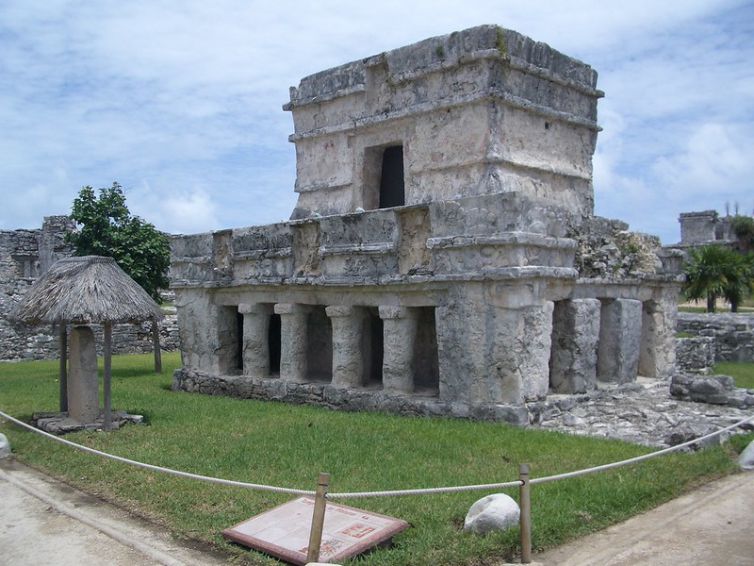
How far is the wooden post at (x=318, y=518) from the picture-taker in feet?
13.9

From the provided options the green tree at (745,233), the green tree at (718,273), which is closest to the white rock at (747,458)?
the green tree at (718,273)

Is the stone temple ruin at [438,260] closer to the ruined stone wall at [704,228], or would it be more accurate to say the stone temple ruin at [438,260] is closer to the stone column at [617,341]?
the stone column at [617,341]

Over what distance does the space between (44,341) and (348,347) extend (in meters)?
12.5

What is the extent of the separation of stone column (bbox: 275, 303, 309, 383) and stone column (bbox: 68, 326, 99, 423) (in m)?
3.05

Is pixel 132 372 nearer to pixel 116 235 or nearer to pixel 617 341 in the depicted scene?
pixel 116 235

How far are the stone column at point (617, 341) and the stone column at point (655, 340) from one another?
937mm

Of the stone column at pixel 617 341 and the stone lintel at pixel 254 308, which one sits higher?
the stone lintel at pixel 254 308

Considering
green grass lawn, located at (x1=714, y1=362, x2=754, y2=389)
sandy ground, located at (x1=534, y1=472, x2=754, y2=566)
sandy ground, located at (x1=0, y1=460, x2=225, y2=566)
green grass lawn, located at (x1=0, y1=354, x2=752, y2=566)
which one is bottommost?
sandy ground, located at (x1=0, y1=460, x2=225, y2=566)

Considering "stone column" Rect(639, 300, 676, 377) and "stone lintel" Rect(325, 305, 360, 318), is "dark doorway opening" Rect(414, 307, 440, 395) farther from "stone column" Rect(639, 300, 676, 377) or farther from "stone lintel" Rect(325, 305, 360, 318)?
"stone column" Rect(639, 300, 676, 377)

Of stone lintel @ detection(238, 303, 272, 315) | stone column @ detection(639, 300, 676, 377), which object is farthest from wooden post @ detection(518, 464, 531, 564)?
stone lintel @ detection(238, 303, 272, 315)

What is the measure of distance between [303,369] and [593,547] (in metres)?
7.03

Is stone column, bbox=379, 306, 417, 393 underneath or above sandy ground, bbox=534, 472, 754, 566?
above

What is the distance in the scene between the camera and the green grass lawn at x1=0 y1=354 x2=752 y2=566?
512 centimetres

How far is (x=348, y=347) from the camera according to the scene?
10547 mm
